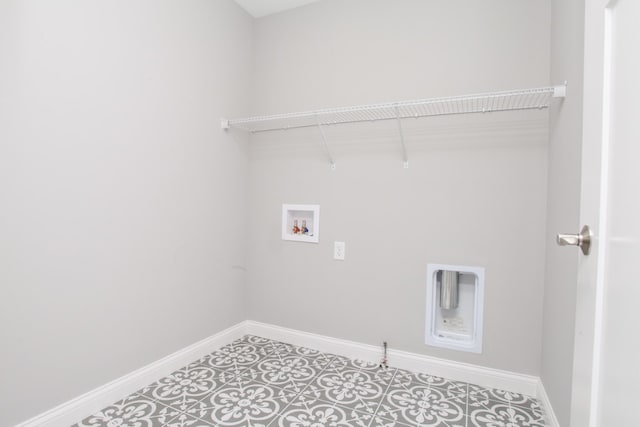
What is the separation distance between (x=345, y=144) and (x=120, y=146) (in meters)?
1.31

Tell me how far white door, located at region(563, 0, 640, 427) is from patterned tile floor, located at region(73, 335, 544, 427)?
1028 millimetres

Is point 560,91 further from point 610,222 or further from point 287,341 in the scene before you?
point 287,341

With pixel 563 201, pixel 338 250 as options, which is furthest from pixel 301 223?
pixel 563 201

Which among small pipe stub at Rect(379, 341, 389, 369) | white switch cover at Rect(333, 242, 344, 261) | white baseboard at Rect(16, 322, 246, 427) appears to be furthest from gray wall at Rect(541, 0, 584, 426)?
white baseboard at Rect(16, 322, 246, 427)

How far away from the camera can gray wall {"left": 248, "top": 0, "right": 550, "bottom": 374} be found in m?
1.83

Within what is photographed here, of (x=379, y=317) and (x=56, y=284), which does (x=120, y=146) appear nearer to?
(x=56, y=284)

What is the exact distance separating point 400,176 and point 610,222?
1.49m

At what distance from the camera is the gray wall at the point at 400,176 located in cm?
183

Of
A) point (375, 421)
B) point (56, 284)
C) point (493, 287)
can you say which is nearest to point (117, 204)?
point (56, 284)

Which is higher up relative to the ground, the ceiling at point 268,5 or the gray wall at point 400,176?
the ceiling at point 268,5

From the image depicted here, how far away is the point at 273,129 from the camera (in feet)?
8.11

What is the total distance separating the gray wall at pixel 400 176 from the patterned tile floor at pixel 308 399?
0.21 m

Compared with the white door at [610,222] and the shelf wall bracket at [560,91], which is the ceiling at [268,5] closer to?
the shelf wall bracket at [560,91]

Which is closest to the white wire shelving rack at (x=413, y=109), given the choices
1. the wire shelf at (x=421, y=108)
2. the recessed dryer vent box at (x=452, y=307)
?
the wire shelf at (x=421, y=108)
